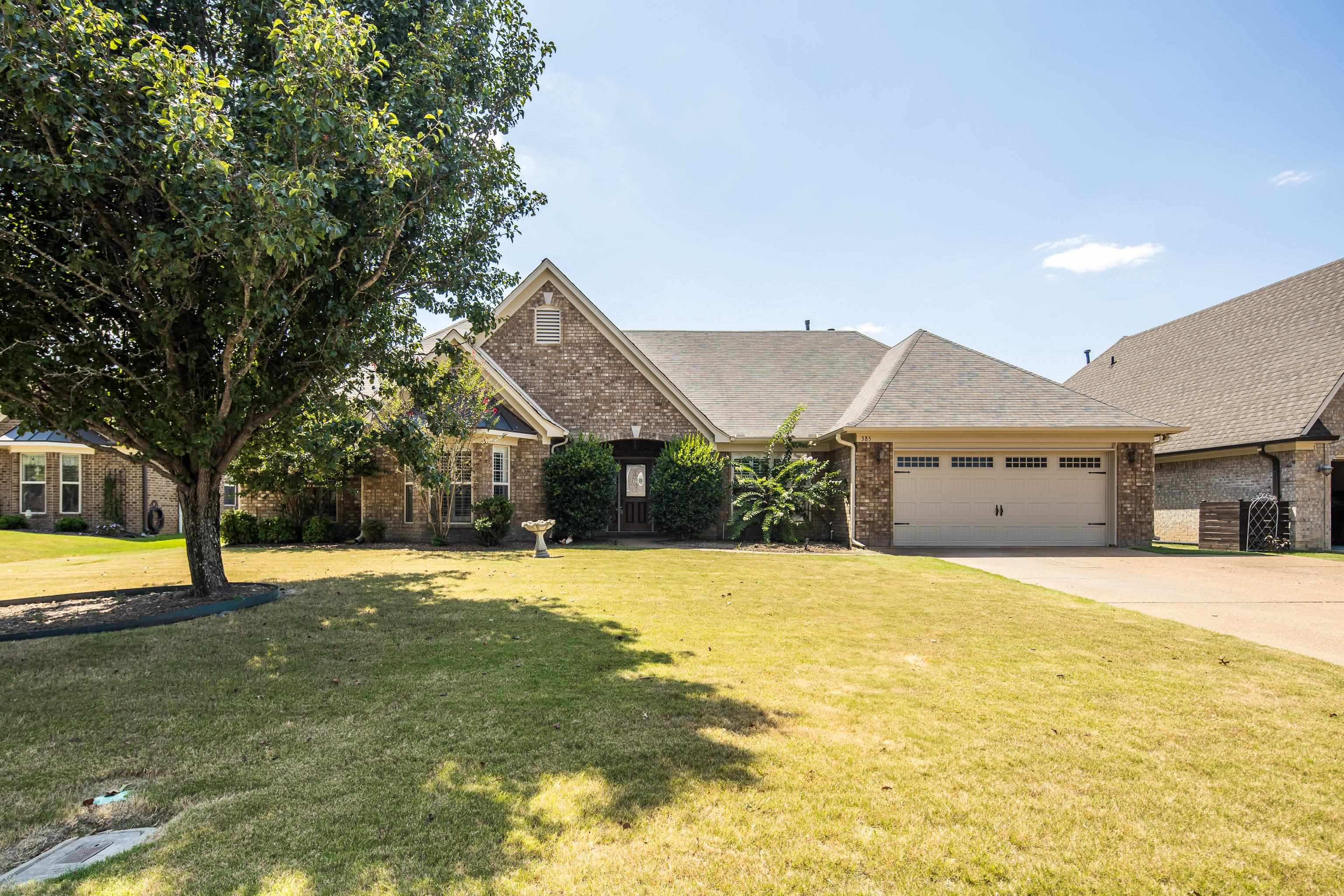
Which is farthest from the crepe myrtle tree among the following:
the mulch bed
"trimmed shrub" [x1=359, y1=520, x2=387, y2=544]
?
"trimmed shrub" [x1=359, y1=520, x2=387, y2=544]

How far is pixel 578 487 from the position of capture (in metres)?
16.7

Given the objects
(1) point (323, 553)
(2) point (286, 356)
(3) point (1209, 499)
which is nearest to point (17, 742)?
(2) point (286, 356)

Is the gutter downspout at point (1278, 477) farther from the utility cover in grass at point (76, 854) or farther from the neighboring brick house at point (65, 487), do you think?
the neighboring brick house at point (65, 487)

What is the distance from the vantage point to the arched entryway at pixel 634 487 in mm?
19797

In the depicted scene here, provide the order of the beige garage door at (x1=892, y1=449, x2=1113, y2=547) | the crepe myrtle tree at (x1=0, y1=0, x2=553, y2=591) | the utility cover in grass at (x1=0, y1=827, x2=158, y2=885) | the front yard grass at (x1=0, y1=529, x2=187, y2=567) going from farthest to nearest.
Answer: the beige garage door at (x1=892, y1=449, x2=1113, y2=547) → the front yard grass at (x1=0, y1=529, x2=187, y2=567) → the crepe myrtle tree at (x1=0, y1=0, x2=553, y2=591) → the utility cover in grass at (x1=0, y1=827, x2=158, y2=885)

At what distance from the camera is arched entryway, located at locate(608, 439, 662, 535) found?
65.0 ft

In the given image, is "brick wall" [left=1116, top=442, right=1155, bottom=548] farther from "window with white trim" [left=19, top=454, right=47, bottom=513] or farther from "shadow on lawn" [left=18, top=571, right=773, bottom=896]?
"window with white trim" [left=19, top=454, right=47, bottom=513]

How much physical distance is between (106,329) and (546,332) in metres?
11.3

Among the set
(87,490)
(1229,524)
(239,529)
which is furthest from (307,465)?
(1229,524)

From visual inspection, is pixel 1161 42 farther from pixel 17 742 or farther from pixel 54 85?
pixel 17 742

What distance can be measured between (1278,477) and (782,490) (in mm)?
12365

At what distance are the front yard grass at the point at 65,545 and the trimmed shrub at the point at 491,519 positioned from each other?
240 inches

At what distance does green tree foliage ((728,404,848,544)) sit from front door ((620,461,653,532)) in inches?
129

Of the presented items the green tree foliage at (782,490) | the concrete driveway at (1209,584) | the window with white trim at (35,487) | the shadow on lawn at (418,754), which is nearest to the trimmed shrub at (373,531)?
the green tree foliage at (782,490)
